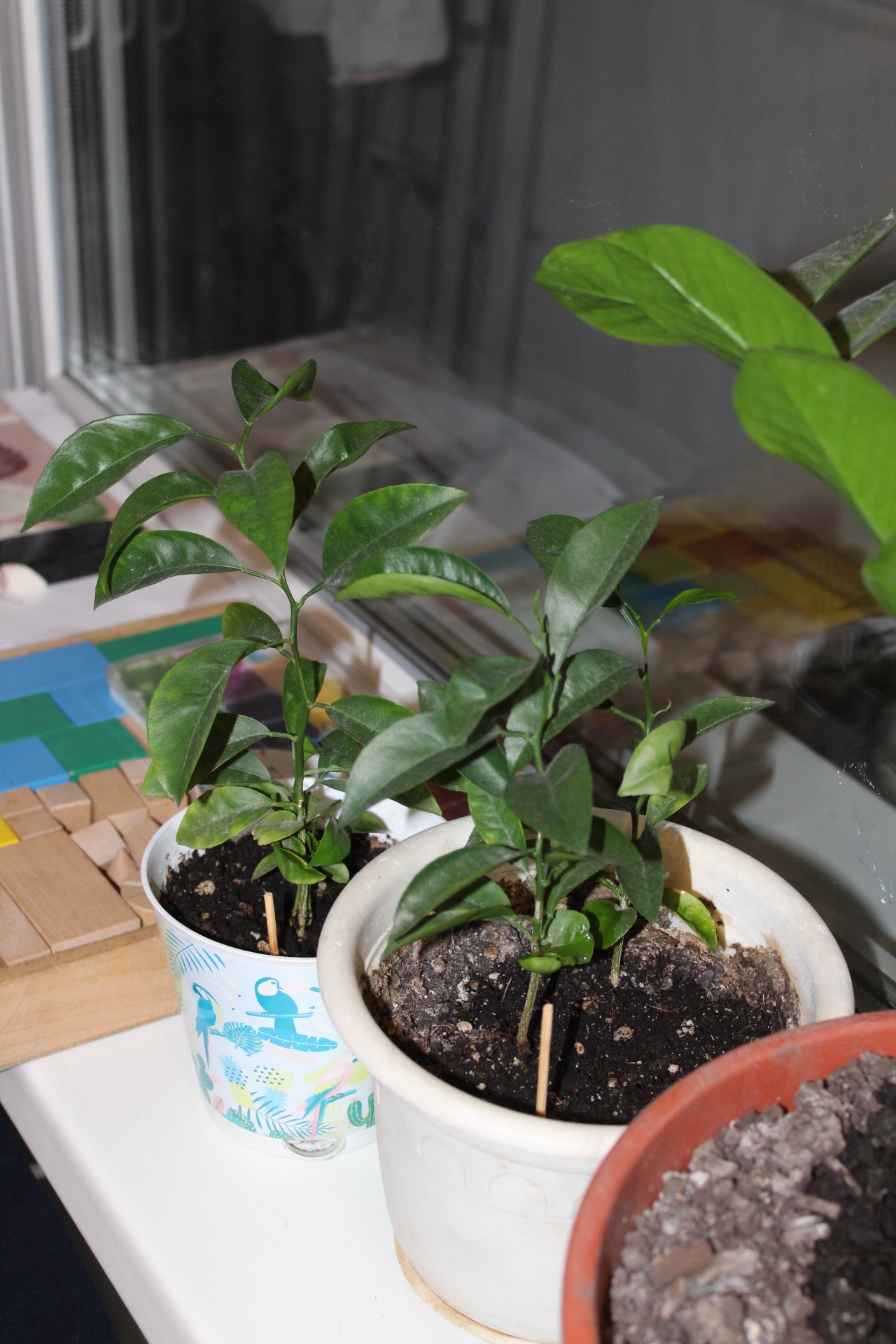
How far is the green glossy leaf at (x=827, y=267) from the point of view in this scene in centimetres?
46

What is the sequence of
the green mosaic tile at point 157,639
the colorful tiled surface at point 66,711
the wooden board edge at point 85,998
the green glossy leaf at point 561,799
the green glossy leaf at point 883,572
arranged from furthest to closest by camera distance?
the green mosaic tile at point 157,639 → the colorful tiled surface at point 66,711 → the wooden board edge at point 85,998 → the green glossy leaf at point 561,799 → the green glossy leaf at point 883,572

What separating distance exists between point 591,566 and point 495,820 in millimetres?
128

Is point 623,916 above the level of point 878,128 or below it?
below

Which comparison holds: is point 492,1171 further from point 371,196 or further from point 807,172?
point 371,196

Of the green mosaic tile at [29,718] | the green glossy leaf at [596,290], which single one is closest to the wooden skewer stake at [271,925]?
the green glossy leaf at [596,290]

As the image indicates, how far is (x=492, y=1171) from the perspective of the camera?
20.0 inches

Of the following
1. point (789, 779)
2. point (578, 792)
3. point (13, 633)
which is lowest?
point (13, 633)

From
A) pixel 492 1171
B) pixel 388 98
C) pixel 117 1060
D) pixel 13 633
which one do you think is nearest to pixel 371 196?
pixel 388 98

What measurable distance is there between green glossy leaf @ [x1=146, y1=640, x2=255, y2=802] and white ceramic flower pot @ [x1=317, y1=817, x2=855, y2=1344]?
4.3 inches

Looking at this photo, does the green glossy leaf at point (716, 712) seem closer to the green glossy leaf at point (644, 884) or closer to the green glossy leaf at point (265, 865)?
the green glossy leaf at point (644, 884)

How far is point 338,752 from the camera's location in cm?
65

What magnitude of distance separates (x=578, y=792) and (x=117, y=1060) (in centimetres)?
47

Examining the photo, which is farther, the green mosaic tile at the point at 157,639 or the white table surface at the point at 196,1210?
the green mosaic tile at the point at 157,639

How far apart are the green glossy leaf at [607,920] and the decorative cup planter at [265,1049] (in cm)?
14
